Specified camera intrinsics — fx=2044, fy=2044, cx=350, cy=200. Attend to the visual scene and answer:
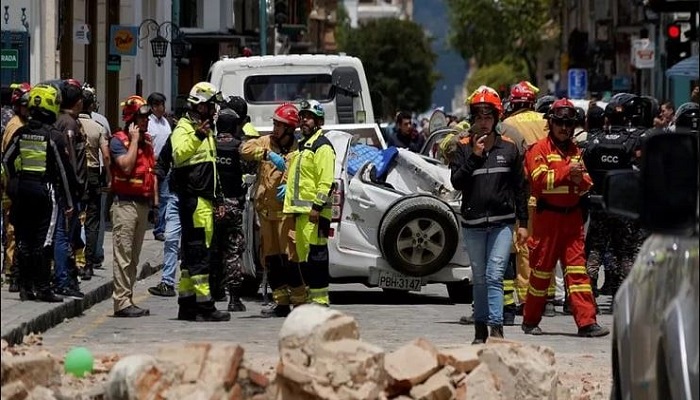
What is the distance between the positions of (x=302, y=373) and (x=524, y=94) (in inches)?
361

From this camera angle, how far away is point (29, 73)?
→ 27.5 m

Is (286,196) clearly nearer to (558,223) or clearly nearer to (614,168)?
(558,223)

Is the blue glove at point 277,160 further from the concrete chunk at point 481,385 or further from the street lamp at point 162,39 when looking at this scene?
the street lamp at point 162,39

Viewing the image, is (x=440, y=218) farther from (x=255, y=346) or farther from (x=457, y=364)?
(x=457, y=364)

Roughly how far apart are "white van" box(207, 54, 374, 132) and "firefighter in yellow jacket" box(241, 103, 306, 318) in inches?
330

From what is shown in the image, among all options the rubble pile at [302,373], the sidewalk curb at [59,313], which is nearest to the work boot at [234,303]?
the sidewalk curb at [59,313]

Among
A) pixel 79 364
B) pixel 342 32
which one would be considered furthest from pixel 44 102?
pixel 342 32

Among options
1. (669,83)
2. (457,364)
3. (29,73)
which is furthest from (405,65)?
(457,364)

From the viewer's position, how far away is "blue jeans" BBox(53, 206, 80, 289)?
16609 mm

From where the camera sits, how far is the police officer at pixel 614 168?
1703cm

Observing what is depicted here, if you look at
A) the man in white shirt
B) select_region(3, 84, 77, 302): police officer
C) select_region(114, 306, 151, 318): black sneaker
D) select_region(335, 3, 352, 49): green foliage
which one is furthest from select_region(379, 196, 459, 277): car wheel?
select_region(335, 3, 352, 49): green foliage

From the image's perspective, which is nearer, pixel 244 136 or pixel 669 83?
pixel 244 136

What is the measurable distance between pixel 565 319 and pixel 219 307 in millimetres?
3149

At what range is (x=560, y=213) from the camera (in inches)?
596
